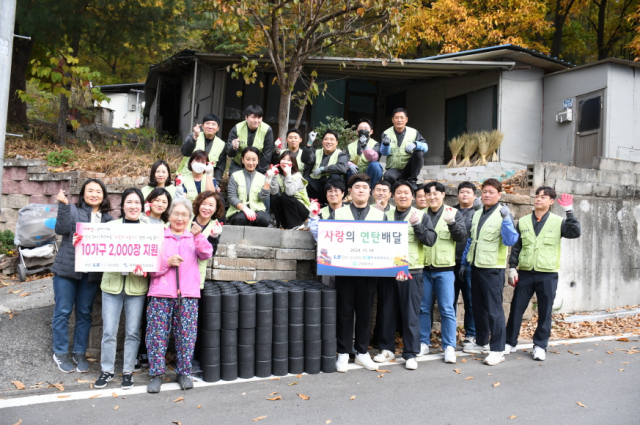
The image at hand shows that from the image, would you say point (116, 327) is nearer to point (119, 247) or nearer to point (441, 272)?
point (119, 247)

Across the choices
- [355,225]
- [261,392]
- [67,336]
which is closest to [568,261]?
[355,225]

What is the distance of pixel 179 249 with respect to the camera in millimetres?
5328

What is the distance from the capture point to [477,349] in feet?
22.0

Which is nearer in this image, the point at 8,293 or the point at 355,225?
the point at 355,225

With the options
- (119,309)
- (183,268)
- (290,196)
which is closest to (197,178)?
(290,196)

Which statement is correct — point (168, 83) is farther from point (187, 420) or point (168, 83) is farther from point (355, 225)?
point (187, 420)

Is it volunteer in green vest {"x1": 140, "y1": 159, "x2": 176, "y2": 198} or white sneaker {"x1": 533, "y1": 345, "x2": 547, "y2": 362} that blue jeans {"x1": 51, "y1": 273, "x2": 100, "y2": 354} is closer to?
volunteer in green vest {"x1": 140, "y1": 159, "x2": 176, "y2": 198}

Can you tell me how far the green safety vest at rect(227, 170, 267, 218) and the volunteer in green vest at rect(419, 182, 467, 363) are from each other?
239 centimetres

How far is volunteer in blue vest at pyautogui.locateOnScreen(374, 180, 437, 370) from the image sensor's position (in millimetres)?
6047

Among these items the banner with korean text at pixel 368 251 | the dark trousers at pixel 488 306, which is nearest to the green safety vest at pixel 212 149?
the banner with korean text at pixel 368 251

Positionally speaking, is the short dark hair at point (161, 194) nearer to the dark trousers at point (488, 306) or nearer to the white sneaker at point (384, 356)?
the white sneaker at point (384, 356)

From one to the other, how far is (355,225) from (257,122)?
127 inches

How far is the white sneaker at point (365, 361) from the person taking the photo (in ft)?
19.5

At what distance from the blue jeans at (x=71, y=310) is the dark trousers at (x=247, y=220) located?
2.18m
